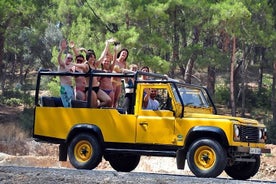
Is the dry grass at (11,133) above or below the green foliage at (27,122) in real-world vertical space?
below

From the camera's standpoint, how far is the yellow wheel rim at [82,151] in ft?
47.0

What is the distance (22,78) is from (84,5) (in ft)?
81.2

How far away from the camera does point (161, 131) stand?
529 inches

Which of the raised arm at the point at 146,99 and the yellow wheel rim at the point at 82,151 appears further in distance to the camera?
the yellow wheel rim at the point at 82,151

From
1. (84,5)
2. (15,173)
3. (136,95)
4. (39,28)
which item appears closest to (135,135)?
(136,95)

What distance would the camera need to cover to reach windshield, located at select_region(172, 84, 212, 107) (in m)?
14.0

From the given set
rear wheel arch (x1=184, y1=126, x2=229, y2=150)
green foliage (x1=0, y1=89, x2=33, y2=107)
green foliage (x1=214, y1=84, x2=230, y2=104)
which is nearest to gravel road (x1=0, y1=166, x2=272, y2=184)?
rear wheel arch (x1=184, y1=126, x2=229, y2=150)

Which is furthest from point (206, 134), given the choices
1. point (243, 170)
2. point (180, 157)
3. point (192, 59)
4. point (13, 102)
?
point (13, 102)

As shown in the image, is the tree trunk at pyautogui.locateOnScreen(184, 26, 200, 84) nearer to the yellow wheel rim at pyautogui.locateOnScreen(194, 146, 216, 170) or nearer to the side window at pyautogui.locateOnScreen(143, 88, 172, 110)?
the side window at pyautogui.locateOnScreen(143, 88, 172, 110)

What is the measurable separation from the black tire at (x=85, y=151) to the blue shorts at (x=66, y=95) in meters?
0.93

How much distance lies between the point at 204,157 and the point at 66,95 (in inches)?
139

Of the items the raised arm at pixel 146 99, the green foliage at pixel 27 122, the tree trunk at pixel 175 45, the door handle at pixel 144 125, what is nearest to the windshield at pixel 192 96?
the raised arm at pixel 146 99

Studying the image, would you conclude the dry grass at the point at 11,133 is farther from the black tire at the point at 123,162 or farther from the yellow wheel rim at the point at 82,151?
the yellow wheel rim at the point at 82,151

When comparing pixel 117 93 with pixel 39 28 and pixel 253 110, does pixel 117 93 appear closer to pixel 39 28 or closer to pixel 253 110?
pixel 39 28
